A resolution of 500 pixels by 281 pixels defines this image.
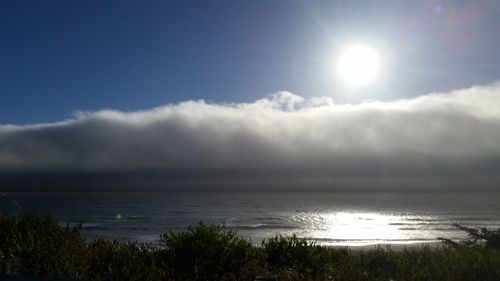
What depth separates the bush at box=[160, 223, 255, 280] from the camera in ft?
35.9

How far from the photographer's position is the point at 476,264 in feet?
41.1

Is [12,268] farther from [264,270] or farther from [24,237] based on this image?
[264,270]

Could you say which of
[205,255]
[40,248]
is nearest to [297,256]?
[205,255]

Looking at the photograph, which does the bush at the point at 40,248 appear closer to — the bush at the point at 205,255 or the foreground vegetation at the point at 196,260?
the foreground vegetation at the point at 196,260

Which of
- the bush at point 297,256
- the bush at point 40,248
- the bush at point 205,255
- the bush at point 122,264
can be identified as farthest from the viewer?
the bush at point 297,256

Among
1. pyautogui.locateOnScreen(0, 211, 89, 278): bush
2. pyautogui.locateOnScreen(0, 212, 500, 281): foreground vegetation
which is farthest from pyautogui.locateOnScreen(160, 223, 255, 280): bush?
pyautogui.locateOnScreen(0, 211, 89, 278): bush

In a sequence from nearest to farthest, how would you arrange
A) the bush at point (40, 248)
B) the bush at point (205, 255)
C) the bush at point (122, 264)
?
the bush at point (40, 248), the bush at point (122, 264), the bush at point (205, 255)

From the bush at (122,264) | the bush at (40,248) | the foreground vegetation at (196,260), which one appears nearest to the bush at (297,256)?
the foreground vegetation at (196,260)

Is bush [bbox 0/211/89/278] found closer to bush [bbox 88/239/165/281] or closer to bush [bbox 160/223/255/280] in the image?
bush [bbox 88/239/165/281]

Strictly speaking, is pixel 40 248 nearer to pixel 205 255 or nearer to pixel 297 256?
pixel 205 255

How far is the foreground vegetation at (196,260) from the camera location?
10156 millimetres

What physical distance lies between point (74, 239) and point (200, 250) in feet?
10.8

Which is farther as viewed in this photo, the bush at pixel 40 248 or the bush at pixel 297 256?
the bush at pixel 297 256

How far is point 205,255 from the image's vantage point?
11602 mm
